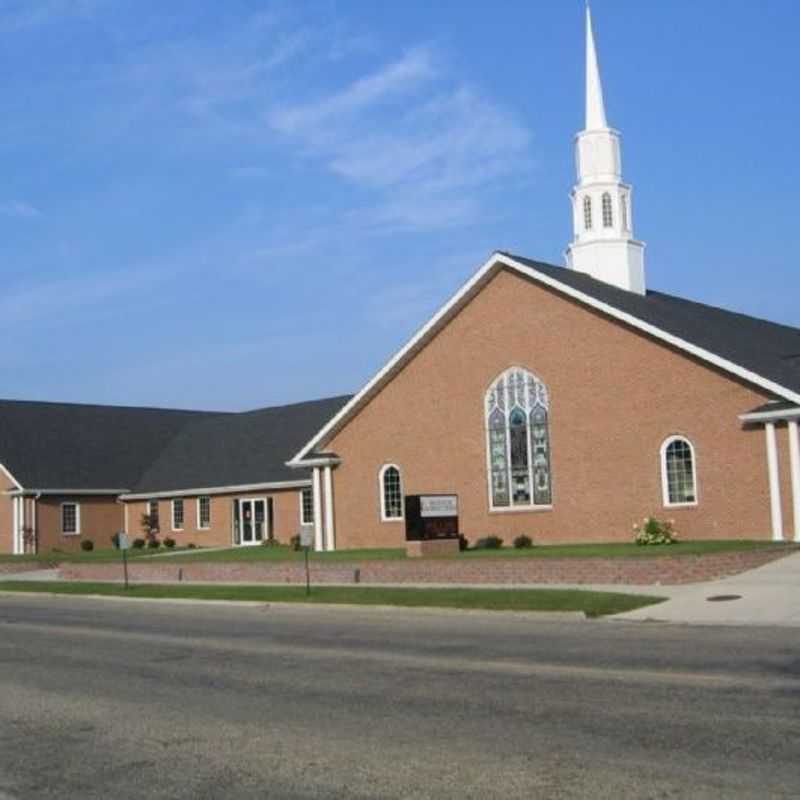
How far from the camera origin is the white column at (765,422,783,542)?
3016cm

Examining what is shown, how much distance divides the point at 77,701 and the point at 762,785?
764 cm

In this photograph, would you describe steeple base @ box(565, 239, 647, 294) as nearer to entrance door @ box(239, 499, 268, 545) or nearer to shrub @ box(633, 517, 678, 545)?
shrub @ box(633, 517, 678, 545)

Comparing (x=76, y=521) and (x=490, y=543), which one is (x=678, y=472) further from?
(x=76, y=521)

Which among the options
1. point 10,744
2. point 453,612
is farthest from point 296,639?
point 10,744

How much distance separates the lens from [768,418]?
30.1m

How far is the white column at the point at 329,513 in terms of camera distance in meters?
40.7

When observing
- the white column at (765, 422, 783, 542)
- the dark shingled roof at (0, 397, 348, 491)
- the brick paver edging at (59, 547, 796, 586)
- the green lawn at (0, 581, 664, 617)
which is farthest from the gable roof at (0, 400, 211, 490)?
the white column at (765, 422, 783, 542)

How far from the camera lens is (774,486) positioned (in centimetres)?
3023

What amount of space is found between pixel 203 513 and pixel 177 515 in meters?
2.13

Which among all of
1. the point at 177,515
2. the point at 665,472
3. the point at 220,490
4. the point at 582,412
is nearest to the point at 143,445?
the point at 177,515

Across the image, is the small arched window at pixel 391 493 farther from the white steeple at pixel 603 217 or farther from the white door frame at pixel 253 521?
the white door frame at pixel 253 521

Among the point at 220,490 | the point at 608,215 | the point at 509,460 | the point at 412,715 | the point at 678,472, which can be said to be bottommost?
the point at 412,715

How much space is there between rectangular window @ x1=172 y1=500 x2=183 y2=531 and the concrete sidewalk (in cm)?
3271

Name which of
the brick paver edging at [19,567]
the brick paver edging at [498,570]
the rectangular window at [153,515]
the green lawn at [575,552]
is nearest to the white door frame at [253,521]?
the rectangular window at [153,515]
